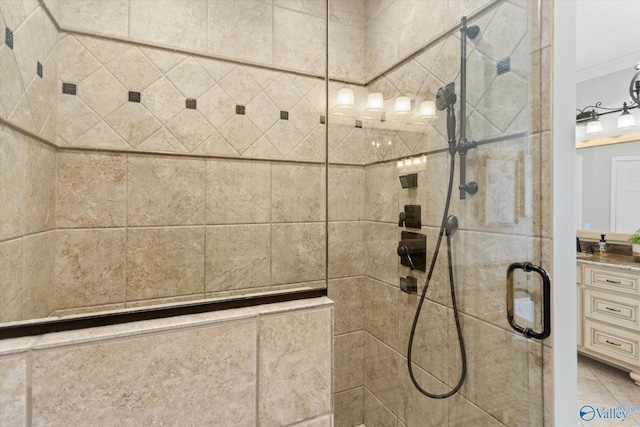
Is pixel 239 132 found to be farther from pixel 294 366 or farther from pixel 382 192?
pixel 294 366

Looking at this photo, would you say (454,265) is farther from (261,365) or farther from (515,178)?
(261,365)

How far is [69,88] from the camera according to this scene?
2.97ft

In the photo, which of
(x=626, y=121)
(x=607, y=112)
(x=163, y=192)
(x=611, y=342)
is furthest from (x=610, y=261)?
(x=163, y=192)

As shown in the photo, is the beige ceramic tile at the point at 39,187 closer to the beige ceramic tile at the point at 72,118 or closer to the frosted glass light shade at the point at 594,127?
the beige ceramic tile at the point at 72,118

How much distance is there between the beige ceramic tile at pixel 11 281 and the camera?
0.49m

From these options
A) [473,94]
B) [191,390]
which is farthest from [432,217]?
[191,390]

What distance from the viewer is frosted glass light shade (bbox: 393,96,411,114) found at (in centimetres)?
141

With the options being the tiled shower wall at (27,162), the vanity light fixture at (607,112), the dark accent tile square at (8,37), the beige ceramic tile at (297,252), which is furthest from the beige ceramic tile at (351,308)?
the vanity light fixture at (607,112)

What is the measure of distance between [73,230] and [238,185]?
0.52 metres

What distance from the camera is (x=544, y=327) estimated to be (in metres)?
0.93

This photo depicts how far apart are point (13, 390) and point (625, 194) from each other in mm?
4121

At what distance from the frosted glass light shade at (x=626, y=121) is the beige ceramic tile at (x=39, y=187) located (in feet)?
13.8

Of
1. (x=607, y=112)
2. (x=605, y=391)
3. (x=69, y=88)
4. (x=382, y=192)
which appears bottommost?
(x=605, y=391)

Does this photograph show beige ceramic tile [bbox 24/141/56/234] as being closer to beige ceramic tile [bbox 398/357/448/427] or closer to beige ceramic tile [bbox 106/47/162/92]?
beige ceramic tile [bbox 106/47/162/92]
